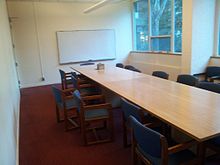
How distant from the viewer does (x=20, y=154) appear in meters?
2.91

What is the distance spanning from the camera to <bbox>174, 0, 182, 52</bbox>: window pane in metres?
5.88

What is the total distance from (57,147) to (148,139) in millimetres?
1780

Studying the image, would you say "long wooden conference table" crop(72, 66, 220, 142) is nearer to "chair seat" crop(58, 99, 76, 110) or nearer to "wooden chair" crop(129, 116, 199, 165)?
"wooden chair" crop(129, 116, 199, 165)

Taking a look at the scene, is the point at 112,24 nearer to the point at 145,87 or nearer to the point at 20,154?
the point at 145,87

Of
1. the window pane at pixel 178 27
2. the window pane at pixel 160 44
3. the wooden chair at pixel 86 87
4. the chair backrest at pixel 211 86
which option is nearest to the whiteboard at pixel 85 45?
the window pane at pixel 160 44

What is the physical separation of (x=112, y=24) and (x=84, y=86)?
4151mm

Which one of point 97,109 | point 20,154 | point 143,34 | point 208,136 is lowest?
point 20,154

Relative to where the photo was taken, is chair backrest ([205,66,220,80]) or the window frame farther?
the window frame

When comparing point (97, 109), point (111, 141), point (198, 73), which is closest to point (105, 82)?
point (97, 109)

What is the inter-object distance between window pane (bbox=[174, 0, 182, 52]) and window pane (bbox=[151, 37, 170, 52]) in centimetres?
31

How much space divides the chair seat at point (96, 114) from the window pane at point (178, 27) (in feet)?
12.5

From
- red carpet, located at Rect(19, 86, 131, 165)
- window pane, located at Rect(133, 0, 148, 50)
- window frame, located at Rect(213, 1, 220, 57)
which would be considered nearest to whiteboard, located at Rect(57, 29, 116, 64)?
window pane, located at Rect(133, 0, 148, 50)

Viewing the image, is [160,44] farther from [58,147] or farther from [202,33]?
[58,147]

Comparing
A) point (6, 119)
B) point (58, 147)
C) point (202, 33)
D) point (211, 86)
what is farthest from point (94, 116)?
point (202, 33)
